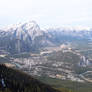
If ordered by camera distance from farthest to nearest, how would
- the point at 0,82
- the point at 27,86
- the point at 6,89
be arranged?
1. the point at 27,86
2. the point at 0,82
3. the point at 6,89

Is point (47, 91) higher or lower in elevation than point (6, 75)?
lower

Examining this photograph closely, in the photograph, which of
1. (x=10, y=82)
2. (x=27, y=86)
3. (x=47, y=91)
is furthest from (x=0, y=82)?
(x=47, y=91)

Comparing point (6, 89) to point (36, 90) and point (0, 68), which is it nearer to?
point (36, 90)

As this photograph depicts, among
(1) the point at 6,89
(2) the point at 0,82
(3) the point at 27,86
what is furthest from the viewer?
(3) the point at 27,86

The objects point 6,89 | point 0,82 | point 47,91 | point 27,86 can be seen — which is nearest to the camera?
point 6,89

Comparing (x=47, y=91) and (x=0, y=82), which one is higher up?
(x=0, y=82)

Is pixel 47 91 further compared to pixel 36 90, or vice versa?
pixel 47 91

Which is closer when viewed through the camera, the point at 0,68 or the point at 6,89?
the point at 6,89

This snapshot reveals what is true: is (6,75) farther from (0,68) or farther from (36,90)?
(36,90)

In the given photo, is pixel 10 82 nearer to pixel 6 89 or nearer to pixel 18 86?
pixel 18 86
